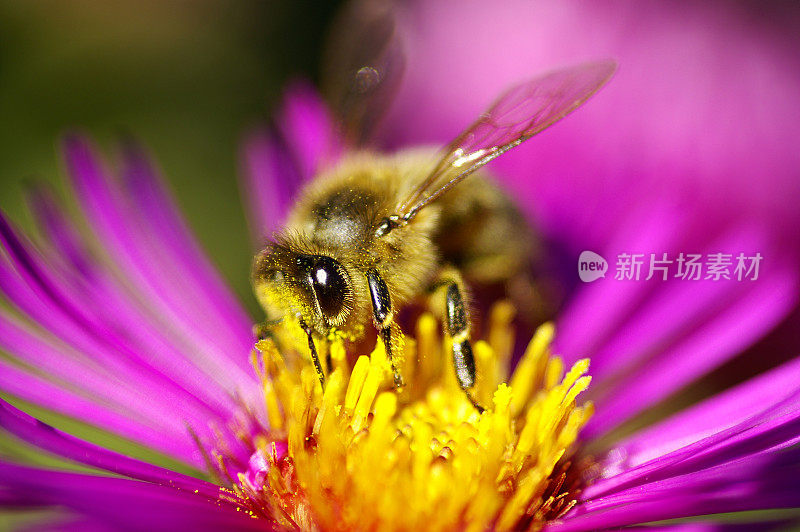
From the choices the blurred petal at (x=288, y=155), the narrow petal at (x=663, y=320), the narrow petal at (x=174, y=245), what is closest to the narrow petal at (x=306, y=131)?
the blurred petal at (x=288, y=155)

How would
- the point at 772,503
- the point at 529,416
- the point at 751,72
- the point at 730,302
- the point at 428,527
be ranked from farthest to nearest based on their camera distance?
1. the point at 751,72
2. the point at 730,302
3. the point at 529,416
4. the point at 428,527
5. the point at 772,503

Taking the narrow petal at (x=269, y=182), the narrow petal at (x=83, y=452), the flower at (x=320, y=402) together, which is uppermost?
the narrow petal at (x=269, y=182)

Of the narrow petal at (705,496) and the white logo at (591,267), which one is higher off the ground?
the white logo at (591,267)

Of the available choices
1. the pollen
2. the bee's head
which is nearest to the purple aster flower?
the pollen

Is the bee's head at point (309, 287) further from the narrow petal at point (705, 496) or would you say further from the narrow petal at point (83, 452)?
the narrow petal at point (705, 496)

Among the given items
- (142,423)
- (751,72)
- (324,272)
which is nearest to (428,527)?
(324,272)

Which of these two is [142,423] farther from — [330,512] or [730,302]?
[730,302]

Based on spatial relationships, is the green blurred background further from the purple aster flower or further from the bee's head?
the bee's head
